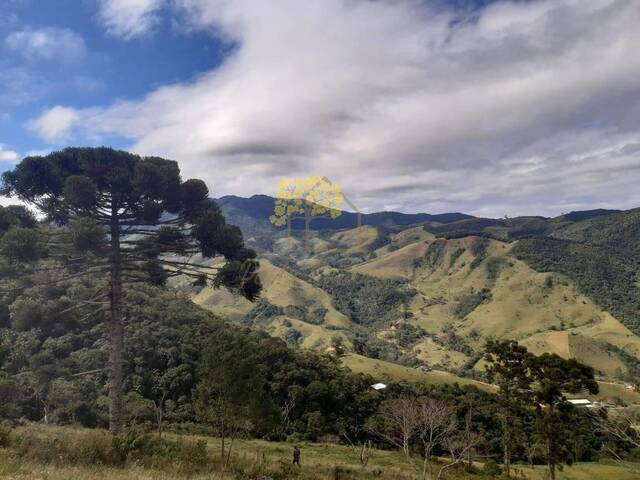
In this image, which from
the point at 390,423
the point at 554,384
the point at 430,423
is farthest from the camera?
the point at 390,423

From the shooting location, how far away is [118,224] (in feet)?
69.7

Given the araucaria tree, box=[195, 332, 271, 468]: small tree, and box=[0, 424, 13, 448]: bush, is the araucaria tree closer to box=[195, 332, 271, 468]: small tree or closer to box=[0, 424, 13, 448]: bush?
box=[195, 332, 271, 468]: small tree

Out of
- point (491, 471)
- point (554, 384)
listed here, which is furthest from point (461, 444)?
point (554, 384)

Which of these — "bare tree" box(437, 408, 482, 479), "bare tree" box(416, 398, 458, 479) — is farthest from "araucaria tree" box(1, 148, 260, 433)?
"bare tree" box(437, 408, 482, 479)

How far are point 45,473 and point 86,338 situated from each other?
5412cm

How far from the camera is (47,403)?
144ft

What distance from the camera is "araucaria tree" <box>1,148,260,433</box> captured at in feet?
63.7

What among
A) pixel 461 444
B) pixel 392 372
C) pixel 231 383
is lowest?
pixel 392 372

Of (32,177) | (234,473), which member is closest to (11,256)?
(32,177)

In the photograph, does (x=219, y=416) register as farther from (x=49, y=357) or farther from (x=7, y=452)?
(x=49, y=357)

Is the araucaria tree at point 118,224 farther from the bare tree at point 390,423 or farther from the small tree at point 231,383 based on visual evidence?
the bare tree at point 390,423

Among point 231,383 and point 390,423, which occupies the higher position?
point 231,383

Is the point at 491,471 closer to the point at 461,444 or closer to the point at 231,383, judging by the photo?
the point at 461,444

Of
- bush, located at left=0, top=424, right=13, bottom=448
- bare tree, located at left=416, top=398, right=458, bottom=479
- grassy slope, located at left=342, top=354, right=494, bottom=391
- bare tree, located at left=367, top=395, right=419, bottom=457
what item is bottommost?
grassy slope, located at left=342, top=354, right=494, bottom=391
